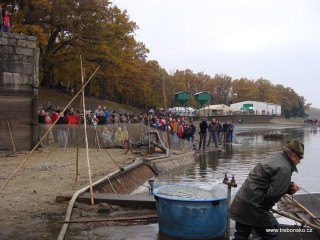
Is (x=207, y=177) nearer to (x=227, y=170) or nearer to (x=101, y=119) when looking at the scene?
(x=227, y=170)

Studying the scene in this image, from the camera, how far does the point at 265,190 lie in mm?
5691

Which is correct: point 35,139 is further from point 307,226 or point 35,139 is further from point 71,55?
point 71,55

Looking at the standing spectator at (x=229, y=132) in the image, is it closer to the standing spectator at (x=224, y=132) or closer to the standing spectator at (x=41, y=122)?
the standing spectator at (x=224, y=132)

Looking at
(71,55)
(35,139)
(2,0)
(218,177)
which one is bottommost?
(218,177)

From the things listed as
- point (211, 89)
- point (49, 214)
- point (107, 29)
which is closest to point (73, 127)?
point (49, 214)

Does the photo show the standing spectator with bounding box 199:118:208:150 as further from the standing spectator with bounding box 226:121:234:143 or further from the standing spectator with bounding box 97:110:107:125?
the standing spectator with bounding box 226:121:234:143

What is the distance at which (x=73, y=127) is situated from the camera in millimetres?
22438

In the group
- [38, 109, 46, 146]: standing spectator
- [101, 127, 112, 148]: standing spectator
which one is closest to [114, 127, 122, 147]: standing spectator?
[101, 127, 112, 148]: standing spectator

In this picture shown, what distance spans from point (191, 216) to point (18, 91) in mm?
15017

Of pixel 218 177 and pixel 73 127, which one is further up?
pixel 73 127

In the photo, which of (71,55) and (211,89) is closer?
(71,55)

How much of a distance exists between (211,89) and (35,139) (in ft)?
315

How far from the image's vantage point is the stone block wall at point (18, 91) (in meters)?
19.7

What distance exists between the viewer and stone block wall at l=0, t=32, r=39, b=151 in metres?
19.7
